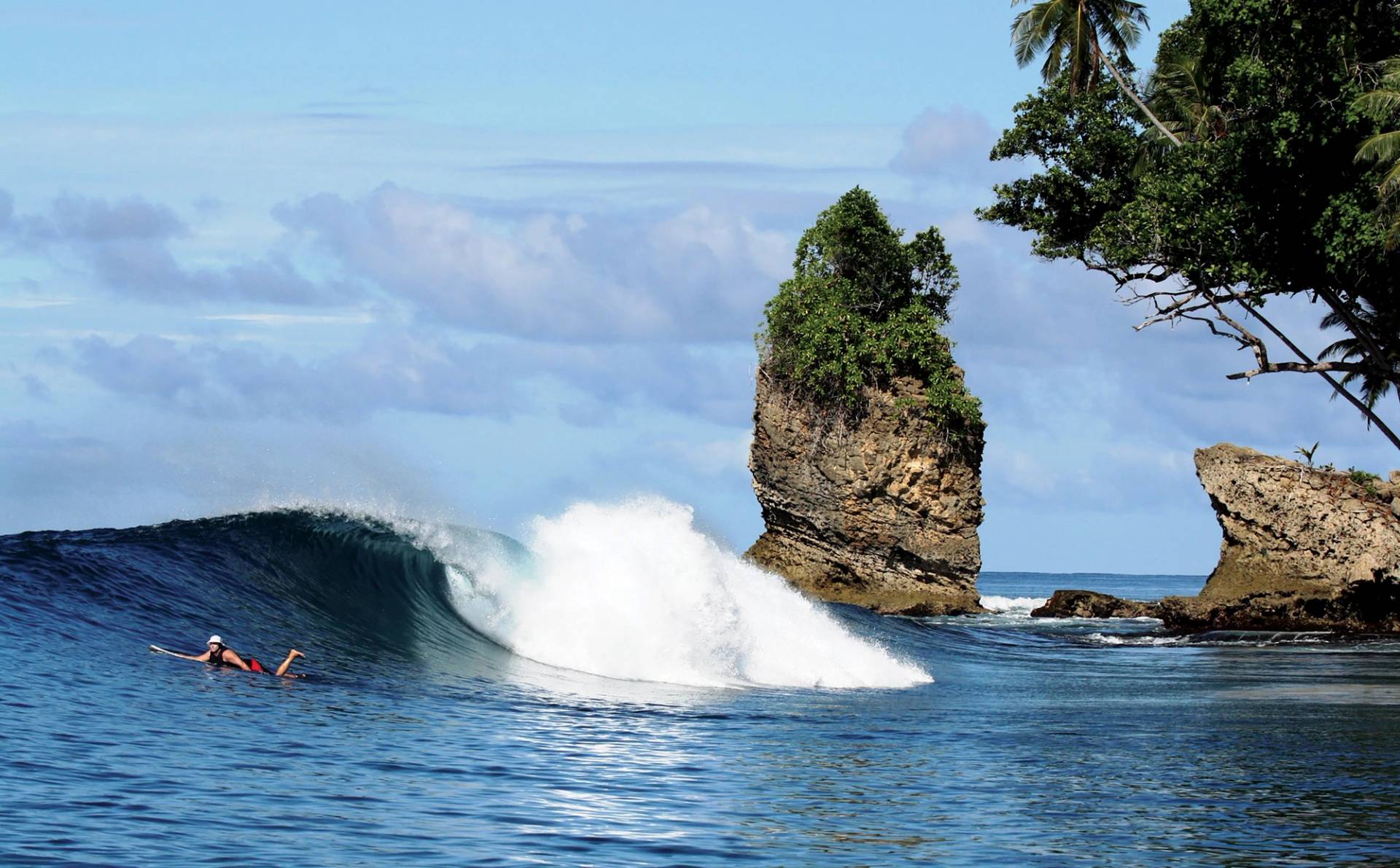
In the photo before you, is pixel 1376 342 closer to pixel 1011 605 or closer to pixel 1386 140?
pixel 1386 140

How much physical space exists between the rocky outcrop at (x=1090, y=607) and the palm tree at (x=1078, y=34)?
14.1 metres

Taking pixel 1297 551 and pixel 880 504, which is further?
pixel 880 504

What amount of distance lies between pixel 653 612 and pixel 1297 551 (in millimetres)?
18866

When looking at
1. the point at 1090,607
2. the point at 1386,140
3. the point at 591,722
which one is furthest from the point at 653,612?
the point at 1090,607

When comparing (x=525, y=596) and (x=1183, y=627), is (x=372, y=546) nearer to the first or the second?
(x=525, y=596)

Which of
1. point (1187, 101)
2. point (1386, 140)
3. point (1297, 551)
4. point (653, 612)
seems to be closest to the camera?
point (653, 612)

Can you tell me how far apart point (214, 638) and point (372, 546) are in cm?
814

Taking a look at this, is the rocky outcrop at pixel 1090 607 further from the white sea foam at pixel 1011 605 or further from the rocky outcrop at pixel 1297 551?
the rocky outcrop at pixel 1297 551

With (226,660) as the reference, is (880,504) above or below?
above

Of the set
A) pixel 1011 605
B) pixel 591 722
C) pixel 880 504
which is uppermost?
pixel 880 504

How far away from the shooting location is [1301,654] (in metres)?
24.4

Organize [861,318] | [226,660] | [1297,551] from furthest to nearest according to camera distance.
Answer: [861,318], [1297,551], [226,660]

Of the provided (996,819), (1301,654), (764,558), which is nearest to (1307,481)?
(1301,654)

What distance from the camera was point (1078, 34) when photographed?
106 ft
